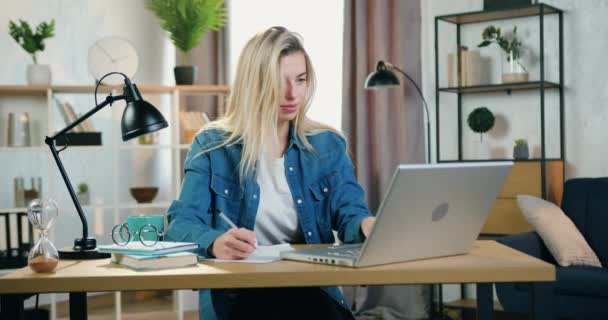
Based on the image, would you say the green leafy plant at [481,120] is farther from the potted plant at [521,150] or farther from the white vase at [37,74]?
the white vase at [37,74]

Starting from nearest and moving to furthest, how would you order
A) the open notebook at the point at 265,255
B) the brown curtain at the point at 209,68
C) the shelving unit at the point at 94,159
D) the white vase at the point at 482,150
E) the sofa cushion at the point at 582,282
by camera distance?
the open notebook at the point at 265,255 → the sofa cushion at the point at 582,282 → the white vase at the point at 482,150 → the shelving unit at the point at 94,159 → the brown curtain at the point at 209,68

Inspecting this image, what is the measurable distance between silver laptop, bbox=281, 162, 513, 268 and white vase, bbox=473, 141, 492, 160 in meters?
2.70

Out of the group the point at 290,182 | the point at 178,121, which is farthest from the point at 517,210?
the point at 290,182

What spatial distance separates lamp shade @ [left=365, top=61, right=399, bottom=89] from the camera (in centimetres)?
416

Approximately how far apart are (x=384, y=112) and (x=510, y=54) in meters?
0.80

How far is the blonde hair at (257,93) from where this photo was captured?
2.12m

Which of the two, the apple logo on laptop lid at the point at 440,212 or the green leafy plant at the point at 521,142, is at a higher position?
the green leafy plant at the point at 521,142

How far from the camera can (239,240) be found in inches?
67.4

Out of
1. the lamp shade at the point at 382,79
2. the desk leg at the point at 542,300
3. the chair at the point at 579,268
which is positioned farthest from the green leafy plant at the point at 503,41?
the desk leg at the point at 542,300

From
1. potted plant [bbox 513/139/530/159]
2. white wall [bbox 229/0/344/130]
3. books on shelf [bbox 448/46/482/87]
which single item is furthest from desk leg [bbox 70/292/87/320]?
white wall [bbox 229/0/344/130]

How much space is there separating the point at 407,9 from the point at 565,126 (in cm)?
114

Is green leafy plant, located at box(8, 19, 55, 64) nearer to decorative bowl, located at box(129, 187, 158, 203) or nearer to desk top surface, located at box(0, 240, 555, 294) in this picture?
decorative bowl, located at box(129, 187, 158, 203)

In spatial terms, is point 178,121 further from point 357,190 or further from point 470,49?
point 357,190

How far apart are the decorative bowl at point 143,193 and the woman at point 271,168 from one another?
260 cm
